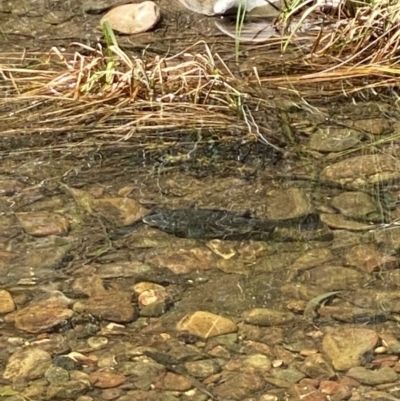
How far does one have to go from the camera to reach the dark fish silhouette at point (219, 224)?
2299 mm

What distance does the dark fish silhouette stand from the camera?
2.30 meters

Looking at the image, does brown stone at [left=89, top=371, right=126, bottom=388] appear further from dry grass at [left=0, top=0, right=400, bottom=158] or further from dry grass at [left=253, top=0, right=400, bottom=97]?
dry grass at [left=253, top=0, right=400, bottom=97]

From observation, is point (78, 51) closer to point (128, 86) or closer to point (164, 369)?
point (128, 86)

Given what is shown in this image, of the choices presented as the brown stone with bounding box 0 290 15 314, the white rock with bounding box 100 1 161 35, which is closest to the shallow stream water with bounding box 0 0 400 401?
the brown stone with bounding box 0 290 15 314

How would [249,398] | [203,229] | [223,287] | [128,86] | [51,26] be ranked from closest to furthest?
[249,398] < [223,287] < [203,229] < [128,86] < [51,26]

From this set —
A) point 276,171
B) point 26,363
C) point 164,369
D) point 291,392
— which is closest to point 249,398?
point 291,392

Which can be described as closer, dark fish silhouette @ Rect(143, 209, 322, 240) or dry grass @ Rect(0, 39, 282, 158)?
dark fish silhouette @ Rect(143, 209, 322, 240)

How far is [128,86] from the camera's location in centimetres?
299

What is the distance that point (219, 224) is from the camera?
234 cm

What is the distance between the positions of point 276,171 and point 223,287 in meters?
0.59

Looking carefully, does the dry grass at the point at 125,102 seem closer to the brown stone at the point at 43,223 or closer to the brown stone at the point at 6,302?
the brown stone at the point at 43,223

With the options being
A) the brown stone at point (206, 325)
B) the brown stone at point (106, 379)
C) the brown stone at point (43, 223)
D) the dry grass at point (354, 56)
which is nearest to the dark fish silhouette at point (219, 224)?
the brown stone at point (43, 223)

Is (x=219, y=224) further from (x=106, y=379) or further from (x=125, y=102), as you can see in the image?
(x=125, y=102)

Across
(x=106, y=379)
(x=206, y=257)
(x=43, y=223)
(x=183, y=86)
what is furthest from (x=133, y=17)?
(x=106, y=379)
